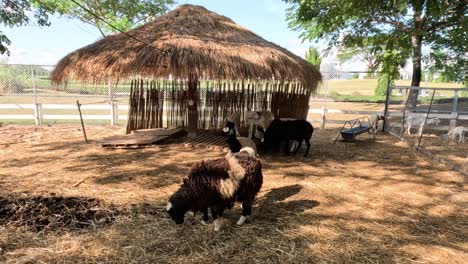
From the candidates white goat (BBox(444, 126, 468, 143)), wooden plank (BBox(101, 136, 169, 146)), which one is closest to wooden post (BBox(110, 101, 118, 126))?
wooden plank (BBox(101, 136, 169, 146))

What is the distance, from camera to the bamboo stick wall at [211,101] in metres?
9.02

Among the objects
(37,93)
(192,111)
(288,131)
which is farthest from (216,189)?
(37,93)

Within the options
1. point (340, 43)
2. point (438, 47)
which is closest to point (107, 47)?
point (340, 43)

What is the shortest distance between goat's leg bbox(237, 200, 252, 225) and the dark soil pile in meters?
1.68

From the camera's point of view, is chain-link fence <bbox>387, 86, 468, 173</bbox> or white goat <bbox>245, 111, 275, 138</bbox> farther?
chain-link fence <bbox>387, 86, 468, 173</bbox>

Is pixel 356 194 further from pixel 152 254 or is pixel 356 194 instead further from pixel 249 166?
pixel 152 254

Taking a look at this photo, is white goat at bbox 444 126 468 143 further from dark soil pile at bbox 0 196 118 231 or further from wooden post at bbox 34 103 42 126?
wooden post at bbox 34 103 42 126

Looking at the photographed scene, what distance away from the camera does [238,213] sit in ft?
14.0

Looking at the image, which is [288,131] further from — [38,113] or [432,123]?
[38,113]

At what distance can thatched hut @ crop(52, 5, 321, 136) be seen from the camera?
22.7 ft

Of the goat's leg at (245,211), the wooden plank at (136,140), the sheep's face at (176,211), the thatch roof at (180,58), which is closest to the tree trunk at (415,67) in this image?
the thatch roof at (180,58)

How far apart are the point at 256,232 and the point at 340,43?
11.9 m

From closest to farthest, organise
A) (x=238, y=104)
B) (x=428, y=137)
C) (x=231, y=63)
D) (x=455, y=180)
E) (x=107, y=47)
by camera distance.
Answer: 1. (x=455, y=180)
2. (x=231, y=63)
3. (x=107, y=47)
4. (x=238, y=104)
5. (x=428, y=137)

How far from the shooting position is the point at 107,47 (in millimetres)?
7547
